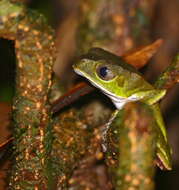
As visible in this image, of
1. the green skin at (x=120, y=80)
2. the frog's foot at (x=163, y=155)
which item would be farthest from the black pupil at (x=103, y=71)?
the frog's foot at (x=163, y=155)

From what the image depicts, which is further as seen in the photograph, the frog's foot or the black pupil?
the black pupil

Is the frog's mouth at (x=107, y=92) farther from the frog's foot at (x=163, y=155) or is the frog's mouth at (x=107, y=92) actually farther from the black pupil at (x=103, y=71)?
the frog's foot at (x=163, y=155)

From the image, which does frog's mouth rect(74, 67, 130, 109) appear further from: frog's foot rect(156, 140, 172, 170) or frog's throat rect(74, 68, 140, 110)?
frog's foot rect(156, 140, 172, 170)

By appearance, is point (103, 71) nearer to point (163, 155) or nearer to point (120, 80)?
point (120, 80)

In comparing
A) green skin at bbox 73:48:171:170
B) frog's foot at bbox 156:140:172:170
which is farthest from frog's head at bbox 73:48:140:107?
frog's foot at bbox 156:140:172:170

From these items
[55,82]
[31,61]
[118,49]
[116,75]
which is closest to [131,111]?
[31,61]

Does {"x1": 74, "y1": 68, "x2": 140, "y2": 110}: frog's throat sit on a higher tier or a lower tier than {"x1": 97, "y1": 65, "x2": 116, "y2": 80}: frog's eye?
lower

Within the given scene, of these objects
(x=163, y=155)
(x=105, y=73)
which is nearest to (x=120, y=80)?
(x=105, y=73)

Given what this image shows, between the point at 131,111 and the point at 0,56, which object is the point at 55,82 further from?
the point at 131,111
